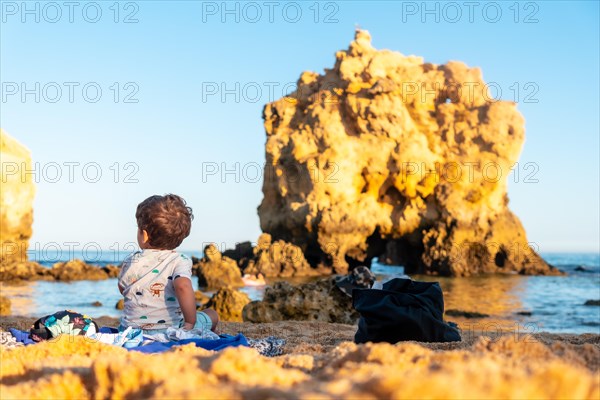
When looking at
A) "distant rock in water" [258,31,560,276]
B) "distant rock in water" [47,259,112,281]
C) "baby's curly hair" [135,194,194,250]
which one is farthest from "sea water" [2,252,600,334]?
"baby's curly hair" [135,194,194,250]

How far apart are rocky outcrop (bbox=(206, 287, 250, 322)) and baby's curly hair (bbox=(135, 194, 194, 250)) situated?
6.03 meters

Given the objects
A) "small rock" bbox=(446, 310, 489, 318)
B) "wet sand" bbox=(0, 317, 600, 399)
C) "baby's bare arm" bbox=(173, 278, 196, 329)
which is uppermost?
"wet sand" bbox=(0, 317, 600, 399)

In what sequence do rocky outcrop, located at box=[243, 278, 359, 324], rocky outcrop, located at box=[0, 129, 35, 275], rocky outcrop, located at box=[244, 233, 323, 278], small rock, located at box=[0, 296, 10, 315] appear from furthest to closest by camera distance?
rocky outcrop, located at box=[244, 233, 323, 278]
rocky outcrop, located at box=[0, 129, 35, 275]
small rock, located at box=[0, 296, 10, 315]
rocky outcrop, located at box=[243, 278, 359, 324]

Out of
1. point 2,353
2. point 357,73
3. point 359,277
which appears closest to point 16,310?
point 359,277

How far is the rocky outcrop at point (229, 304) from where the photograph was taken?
387 inches

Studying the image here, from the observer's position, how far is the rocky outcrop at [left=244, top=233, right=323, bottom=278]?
30302 mm

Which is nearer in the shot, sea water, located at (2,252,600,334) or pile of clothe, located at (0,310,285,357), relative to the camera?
pile of clothe, located at (0,310,285,357)

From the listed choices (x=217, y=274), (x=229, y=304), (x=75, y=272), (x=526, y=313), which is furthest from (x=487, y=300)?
(x=75, y=272)

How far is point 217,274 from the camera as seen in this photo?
23375 millimetres

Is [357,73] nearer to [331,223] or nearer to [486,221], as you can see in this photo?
[331,223]

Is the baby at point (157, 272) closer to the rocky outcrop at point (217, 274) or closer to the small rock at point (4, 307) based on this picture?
the small rock at point (4, 307)

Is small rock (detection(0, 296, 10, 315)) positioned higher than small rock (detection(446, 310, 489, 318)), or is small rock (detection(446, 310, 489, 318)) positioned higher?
small rock (detection(0, 296, 10, 315))

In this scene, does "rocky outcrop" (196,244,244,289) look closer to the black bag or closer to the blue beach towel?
the black bag

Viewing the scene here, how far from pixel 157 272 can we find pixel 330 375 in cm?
251
